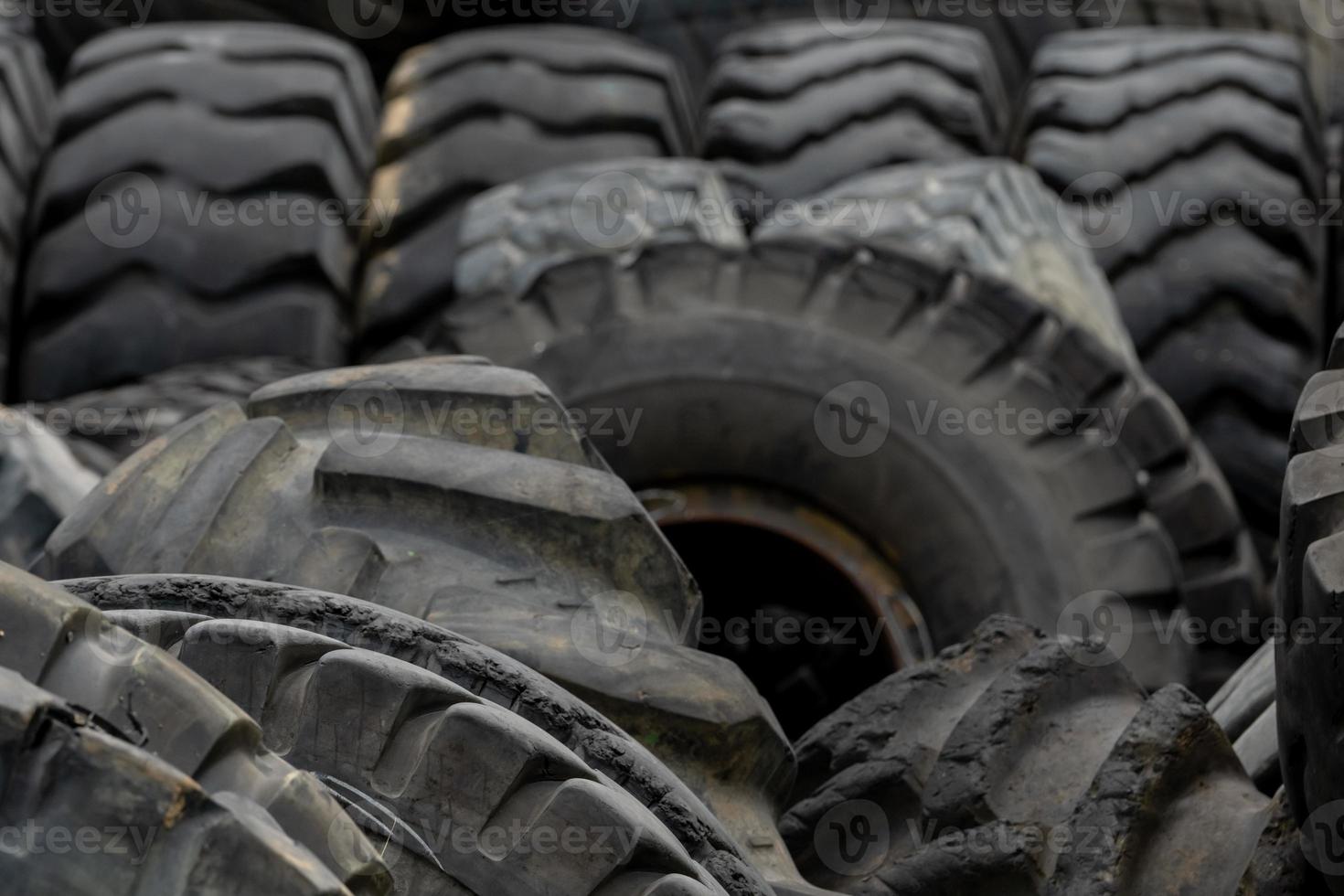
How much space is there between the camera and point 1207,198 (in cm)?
229

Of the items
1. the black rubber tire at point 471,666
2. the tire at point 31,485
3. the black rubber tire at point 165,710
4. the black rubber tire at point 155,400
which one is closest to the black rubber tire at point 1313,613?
the black rubber tire at point 471,666

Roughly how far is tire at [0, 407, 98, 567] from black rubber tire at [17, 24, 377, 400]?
0.55m

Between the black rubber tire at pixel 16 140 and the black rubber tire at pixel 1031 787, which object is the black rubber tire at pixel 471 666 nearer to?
the black rubber tire at pixel 1031 787

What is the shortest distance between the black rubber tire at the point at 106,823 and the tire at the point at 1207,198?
61.9 inches

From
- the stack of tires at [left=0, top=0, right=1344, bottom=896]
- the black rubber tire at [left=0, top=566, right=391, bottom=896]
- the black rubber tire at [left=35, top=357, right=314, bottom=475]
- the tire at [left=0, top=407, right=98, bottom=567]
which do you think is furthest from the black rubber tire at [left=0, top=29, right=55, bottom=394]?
the black rubber tire at [left=0, top=566, right=391, bottom=896]

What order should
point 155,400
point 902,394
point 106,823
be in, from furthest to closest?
point 155,400, point 902,394, point 106,823

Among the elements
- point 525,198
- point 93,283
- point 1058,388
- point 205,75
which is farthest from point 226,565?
point 205,75

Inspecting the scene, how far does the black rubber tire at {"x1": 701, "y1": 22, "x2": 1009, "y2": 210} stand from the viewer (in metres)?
2.30

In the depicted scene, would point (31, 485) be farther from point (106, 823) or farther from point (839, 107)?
point (839, 107)

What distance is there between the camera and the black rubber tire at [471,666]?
87cm

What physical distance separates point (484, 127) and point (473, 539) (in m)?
1.32

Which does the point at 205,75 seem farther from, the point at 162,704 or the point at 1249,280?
the point at 162,704

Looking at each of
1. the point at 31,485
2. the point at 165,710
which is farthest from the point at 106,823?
the point at 31,485

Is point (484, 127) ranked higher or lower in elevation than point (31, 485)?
higher
